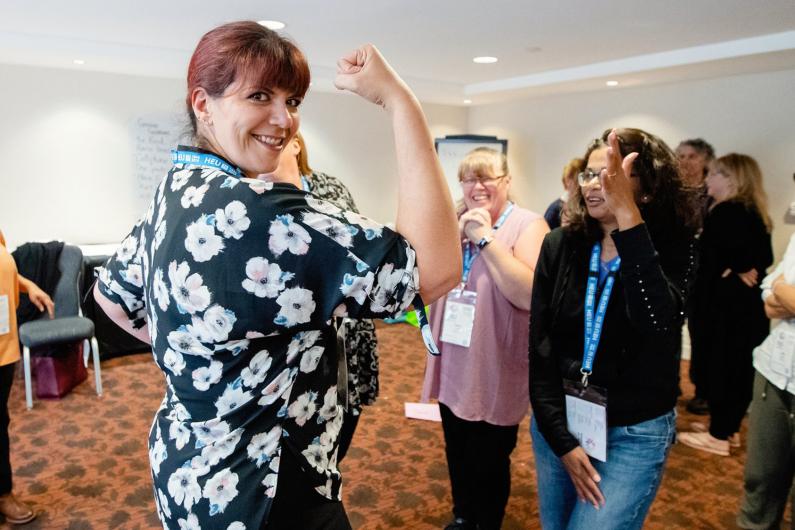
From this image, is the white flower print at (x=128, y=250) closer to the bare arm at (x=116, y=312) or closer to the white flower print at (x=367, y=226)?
the bare arm at (x=116, y=312)

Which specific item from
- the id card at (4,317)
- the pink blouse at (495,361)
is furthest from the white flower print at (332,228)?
the id card at (4,317)

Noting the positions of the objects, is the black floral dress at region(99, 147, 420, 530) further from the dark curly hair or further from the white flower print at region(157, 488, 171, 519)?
the dark curly hair

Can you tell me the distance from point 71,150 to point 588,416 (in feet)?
17.5

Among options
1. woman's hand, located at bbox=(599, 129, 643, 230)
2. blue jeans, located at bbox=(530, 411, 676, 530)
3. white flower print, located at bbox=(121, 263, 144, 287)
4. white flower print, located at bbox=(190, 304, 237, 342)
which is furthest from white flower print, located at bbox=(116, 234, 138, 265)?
blue jeans, located at bbox=(530, 411, 676, 530)

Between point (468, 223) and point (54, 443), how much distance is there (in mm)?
2730

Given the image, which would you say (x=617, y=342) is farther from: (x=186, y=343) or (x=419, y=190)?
(x=186, y=343)

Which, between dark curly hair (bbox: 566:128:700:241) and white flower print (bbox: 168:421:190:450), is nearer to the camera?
white flower print (bbox: 168:421:190:450)

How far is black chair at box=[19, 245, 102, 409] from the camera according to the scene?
12.0ft

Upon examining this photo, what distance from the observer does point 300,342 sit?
33.5 inches

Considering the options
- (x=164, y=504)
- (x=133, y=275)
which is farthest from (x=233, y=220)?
(x=164, y=504)

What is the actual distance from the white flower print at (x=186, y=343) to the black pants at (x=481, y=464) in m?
1.51

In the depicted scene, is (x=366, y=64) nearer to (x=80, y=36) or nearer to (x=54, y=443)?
(x=54, y=443)

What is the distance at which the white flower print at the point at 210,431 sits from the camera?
84 cm

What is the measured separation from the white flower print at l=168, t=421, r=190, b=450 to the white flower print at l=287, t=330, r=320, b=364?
21 cm
